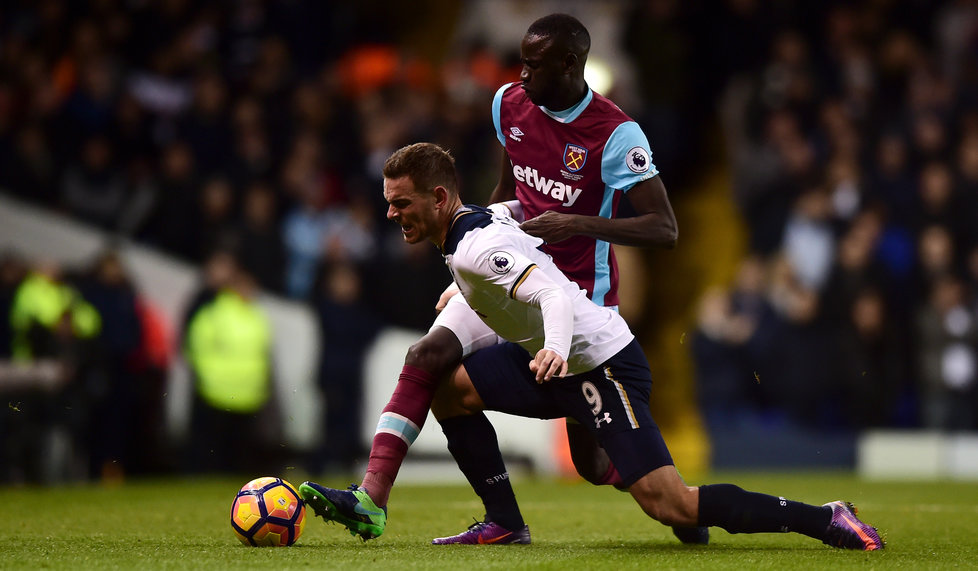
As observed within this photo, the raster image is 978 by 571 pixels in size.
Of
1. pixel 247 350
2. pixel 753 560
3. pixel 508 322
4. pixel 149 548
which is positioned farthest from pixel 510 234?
pixel 247 350

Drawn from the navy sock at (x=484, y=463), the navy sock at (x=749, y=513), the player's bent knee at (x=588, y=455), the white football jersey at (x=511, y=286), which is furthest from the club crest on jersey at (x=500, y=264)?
the navy sock at (x=749, y=513)

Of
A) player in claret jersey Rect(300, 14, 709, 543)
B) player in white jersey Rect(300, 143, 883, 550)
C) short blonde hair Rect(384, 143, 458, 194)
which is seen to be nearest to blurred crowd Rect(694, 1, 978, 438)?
player in claret jersey Rect(300, 14, 709, 543)

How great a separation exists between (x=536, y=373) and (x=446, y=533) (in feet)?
5.85

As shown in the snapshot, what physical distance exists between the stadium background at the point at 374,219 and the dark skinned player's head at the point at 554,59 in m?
6.89

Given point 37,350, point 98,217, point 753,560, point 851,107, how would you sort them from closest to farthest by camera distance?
1. point 753,560
2. point 37,350
3. point 98,217
4. point 851,107

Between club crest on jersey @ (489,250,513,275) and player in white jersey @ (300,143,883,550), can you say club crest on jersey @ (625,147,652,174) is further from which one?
club crest on jersey @ (489,250,513,275)

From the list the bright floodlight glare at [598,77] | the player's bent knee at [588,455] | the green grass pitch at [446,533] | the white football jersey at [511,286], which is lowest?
the green grass pitch at [446,533]

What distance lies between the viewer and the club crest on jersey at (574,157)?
6156 mm

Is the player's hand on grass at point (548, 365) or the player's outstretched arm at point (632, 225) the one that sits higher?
the player's outstretched arm at point (632, 225)

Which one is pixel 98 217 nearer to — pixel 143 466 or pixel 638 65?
pixel 143 466

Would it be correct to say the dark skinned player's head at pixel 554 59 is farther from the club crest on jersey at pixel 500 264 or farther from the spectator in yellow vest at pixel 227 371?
the spectator in yellow vest at pixel 227 371

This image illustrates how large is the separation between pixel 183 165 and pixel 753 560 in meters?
8.72

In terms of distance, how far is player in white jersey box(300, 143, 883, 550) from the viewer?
5.49 meters

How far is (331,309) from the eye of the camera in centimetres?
1276
